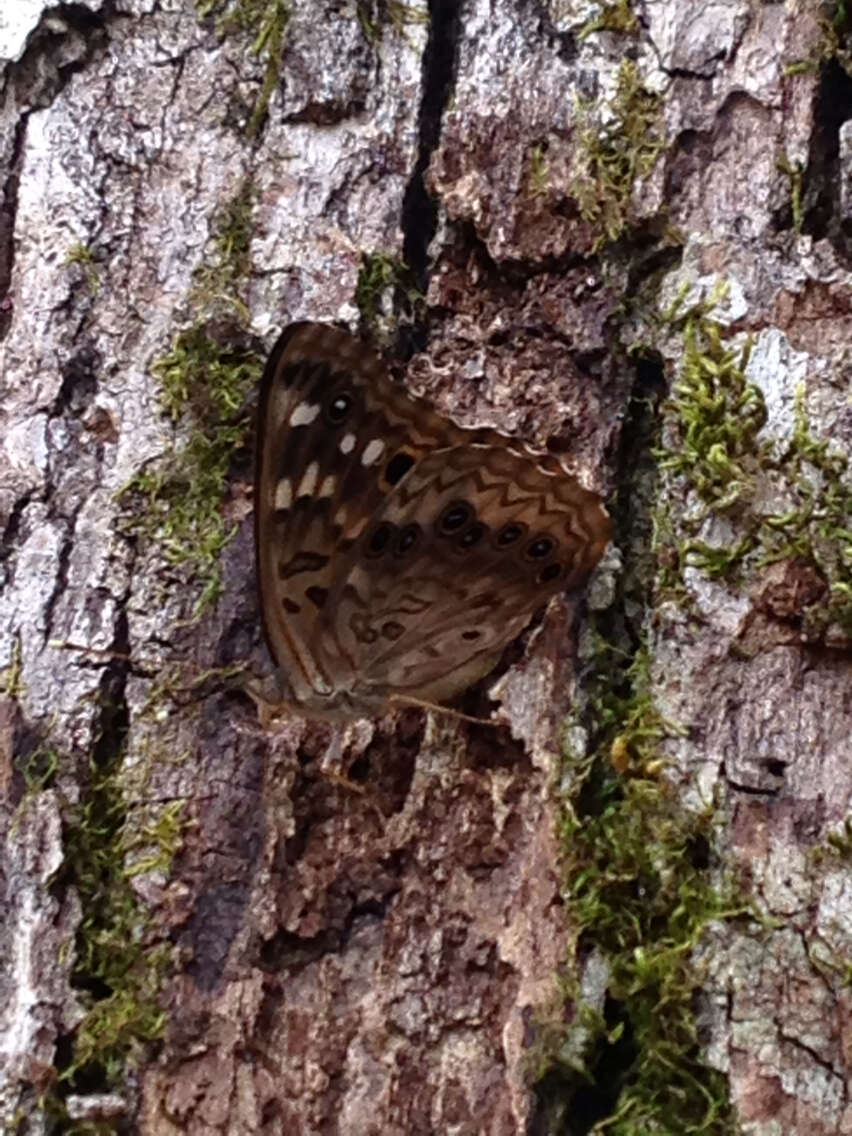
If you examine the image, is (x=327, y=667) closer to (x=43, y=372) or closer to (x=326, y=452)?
(x=326, y=452)

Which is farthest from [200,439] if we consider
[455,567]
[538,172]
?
[538,172]

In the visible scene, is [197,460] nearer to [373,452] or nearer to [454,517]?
[373,452]

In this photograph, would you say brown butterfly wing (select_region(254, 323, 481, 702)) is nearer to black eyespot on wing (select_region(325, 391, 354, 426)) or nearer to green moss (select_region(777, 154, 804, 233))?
black eyespot on wing (select_region(325, 391, 354, 426))

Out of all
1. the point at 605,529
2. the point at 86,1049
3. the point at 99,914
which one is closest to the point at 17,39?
the point at 605,529

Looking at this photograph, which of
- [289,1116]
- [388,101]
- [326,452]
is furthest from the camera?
[388,101]

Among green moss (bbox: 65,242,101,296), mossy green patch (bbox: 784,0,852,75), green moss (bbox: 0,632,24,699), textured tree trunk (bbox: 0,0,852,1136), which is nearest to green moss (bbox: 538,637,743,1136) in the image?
textured tree trunk (bbox: 0,0,852,1136)

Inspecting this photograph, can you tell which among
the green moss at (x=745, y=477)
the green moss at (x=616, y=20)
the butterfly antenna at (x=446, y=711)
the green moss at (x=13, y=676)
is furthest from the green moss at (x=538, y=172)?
the green moss at (x=13, y=676)
